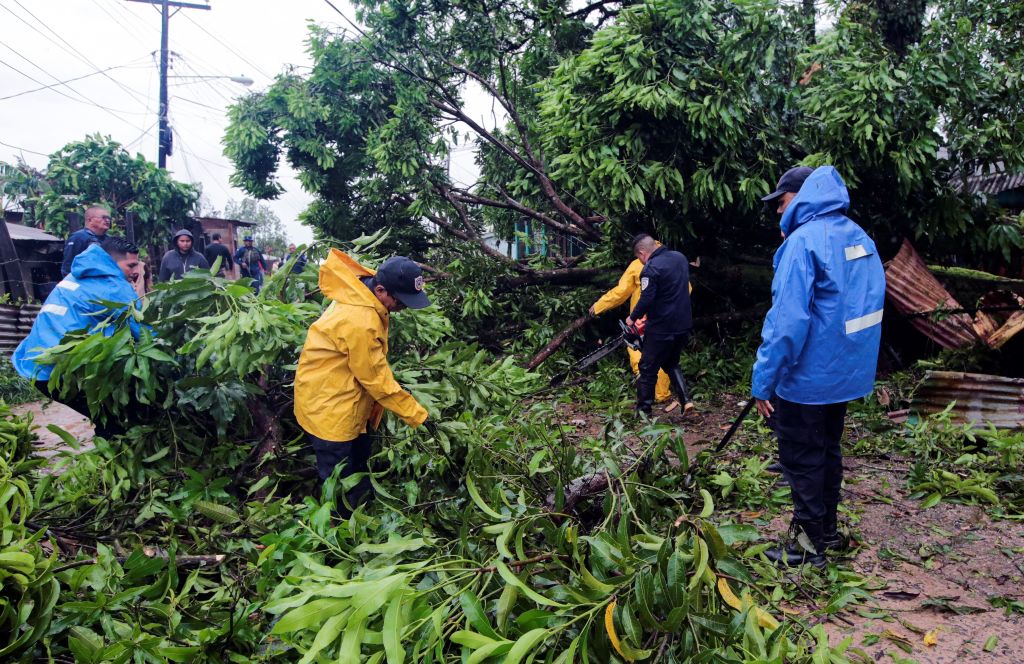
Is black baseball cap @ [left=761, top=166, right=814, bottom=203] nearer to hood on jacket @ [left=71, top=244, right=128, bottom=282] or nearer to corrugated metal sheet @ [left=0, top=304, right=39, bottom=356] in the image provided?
hood on jacket @ [left=71, top=244, right=128, bottom=282]

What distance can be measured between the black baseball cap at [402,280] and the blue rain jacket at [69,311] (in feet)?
5.47

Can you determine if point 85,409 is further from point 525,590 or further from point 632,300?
point 632,300

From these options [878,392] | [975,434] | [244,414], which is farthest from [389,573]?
[878,392]

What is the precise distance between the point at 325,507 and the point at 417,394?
1.02m

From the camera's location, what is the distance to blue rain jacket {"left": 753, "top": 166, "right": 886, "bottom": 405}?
9.55 feet

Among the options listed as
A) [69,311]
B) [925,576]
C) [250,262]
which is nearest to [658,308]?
[925,576]

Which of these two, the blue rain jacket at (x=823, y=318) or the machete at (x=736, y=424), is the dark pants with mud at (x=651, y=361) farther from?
the blue rain jacket at (x=823, y=318)

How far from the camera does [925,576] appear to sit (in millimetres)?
2992

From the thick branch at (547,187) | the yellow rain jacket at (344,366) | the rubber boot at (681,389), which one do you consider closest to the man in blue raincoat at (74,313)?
the yellow rain jacket at (344,366)

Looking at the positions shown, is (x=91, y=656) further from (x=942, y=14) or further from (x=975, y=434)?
(x=942, y=14)

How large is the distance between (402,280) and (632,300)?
151 inches

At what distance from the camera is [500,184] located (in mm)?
9758

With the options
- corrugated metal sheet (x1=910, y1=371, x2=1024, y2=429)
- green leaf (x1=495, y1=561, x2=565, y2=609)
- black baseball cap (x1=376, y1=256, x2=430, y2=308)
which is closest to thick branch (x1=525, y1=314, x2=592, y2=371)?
corrugated metal sheet (x1=910, y1=371, x2=1024, y2=429)

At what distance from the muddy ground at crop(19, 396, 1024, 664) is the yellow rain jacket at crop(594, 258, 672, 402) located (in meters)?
2.40
